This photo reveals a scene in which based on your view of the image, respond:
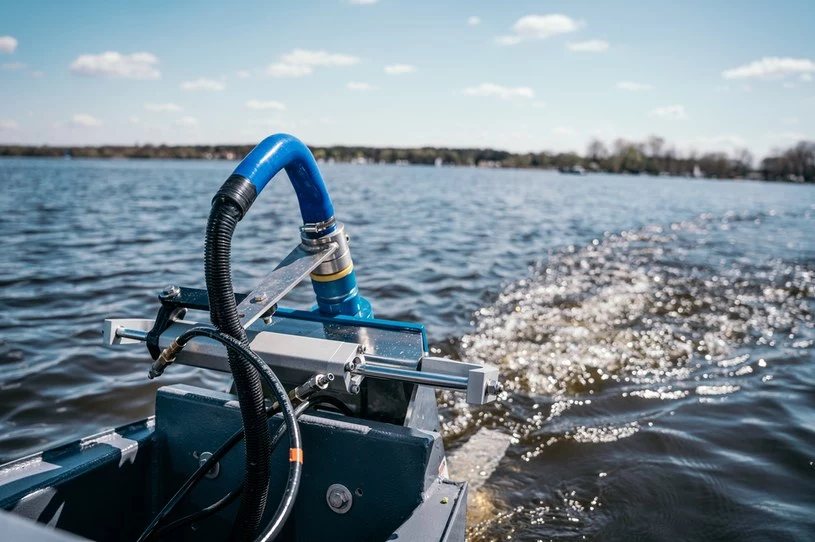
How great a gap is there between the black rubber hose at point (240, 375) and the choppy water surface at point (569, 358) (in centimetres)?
200

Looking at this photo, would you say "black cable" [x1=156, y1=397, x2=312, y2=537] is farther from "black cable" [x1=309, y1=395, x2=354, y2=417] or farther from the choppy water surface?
the choppy water surface

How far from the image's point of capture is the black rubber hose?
1605 millimetres

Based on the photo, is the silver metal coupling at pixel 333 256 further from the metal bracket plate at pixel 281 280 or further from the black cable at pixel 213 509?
the black cable at pixel 213 509

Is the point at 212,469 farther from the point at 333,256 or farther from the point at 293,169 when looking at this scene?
the point at 293,169

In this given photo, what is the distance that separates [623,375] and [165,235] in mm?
10737

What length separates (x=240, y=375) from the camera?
5.35ft

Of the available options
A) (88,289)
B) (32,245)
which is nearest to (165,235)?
(32,245)

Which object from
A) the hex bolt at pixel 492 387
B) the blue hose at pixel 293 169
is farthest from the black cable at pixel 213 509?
the blue hose at pixel 293 169

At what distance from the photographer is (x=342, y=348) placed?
6.38 feet

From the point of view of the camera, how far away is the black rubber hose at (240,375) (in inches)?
63.2

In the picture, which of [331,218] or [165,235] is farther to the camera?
[165,235]

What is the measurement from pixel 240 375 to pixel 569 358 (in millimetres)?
4750

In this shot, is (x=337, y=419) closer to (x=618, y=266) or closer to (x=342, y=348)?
(x=342, y=348)

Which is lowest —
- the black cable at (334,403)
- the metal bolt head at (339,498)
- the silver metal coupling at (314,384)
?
the metal bolt head at (339,498)
